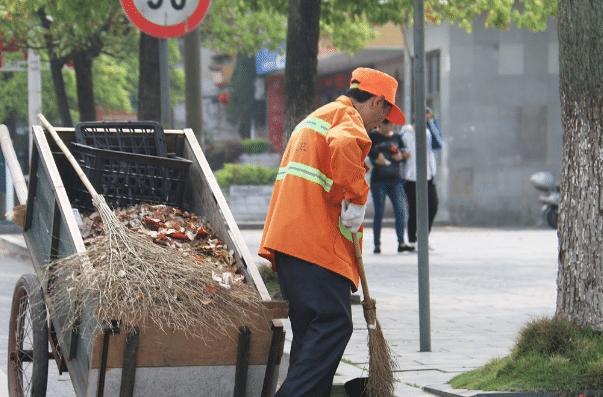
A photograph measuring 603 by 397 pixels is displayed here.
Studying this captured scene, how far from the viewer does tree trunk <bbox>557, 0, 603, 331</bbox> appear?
24.7 ft

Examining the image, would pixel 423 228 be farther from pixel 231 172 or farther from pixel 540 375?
pixel 231 172

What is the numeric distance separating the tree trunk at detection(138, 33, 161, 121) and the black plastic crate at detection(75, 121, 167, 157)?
8.68 metres

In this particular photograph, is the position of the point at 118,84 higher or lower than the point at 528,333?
higher

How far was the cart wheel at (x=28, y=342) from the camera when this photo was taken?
676cm

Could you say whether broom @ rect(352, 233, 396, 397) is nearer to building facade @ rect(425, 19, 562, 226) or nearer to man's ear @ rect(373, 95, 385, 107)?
man's ear @ rect(373, 95, 385, 107)

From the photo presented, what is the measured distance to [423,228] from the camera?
8.85 meters

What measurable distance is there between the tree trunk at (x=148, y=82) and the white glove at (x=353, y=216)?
33.3 ft

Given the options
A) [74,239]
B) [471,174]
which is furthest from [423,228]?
[471,174]

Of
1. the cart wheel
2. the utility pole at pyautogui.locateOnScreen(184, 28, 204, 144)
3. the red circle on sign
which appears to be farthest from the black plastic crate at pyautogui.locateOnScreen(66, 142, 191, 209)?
the utility pole at pyautogui.locateOnScreen(184, 28, 204, 144)

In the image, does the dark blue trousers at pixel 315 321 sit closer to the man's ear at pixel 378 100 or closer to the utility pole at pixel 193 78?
the man's ear at pixel 378 100

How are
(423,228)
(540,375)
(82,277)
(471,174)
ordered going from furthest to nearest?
(471,174) → (423,228) → (540,375) → (82,277)

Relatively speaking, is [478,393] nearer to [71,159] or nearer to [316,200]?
[316,200]

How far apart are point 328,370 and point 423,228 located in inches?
98.0

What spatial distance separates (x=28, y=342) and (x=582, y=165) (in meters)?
2.94
